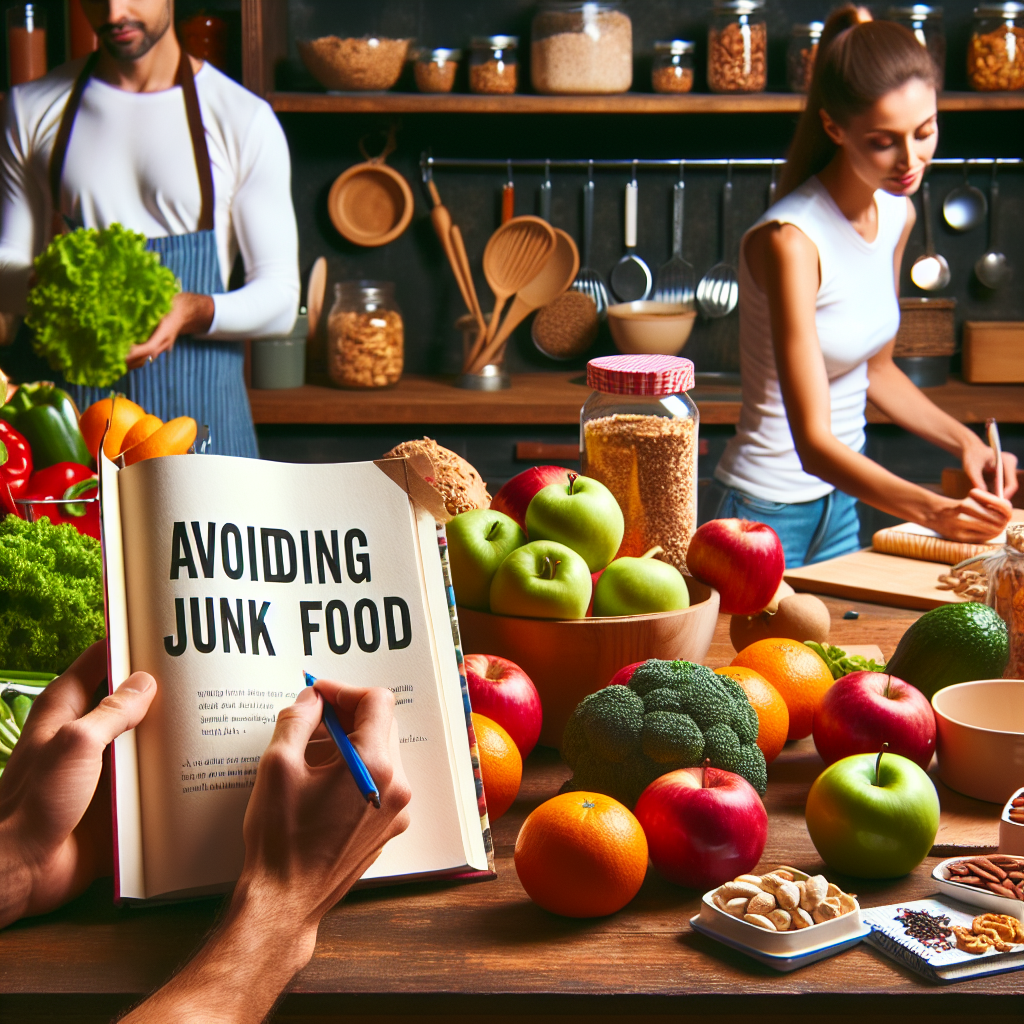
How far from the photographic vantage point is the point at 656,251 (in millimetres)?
3391

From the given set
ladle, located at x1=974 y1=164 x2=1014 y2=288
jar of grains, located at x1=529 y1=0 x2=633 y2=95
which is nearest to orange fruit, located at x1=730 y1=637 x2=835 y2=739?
jar of grains, located at x1=529 y1=0 x2=633 y2=95

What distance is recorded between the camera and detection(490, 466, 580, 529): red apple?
1.10 meters

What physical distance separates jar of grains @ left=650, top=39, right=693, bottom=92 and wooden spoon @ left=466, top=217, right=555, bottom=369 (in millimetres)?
466

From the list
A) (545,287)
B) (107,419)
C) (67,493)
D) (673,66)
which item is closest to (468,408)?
(545,287)

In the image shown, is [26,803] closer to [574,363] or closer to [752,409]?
[752,409]

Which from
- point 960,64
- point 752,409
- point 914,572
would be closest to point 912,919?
point 914,572

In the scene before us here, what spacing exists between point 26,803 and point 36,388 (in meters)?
0.84

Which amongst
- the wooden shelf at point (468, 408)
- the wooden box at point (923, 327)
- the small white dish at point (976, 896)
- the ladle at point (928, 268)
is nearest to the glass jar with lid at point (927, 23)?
the ladle at point (928, 268)

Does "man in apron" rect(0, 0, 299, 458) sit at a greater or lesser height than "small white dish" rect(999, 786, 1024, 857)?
greater

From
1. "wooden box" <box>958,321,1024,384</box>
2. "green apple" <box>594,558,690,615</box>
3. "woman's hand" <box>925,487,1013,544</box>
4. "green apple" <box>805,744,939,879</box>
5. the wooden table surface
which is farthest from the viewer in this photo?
"wooden box" <box>958,321,1024,384</box>

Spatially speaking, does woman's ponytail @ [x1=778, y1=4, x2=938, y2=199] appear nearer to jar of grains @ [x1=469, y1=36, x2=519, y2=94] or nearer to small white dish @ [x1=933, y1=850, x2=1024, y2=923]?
jar of grains @ [x1=469, y1=36, x2=519, y2=94]

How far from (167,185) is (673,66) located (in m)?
1.34

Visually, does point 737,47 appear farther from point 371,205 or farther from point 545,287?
point 371,205

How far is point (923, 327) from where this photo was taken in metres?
3.16
